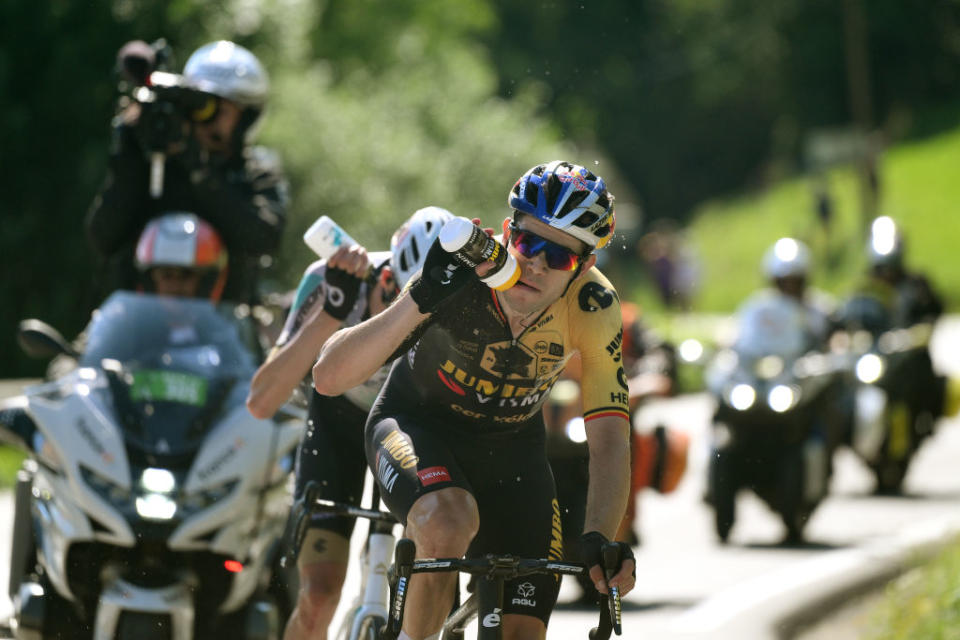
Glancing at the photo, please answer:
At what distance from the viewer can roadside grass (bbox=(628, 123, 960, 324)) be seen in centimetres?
4997

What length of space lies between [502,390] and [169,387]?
7.68 feet

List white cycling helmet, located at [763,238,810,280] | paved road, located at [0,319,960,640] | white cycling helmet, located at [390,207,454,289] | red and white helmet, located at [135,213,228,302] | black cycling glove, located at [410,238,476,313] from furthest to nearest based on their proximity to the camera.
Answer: white cycling helmet, located at [763,238,810,280], paved road, located at [0,319,960,640], red and white helmet, located at [135,213,228,302], white cycling helmet, located at [390,207,454,289], black cycling glove, located at [410,238,476,313]

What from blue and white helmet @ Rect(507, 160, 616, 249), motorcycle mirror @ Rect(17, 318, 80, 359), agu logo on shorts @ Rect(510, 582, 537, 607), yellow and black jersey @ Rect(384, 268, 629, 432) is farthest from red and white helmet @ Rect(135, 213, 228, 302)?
agu logo on shorts @ Rect(510, 582, 537, 607)

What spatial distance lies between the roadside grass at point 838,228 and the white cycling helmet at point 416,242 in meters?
38.3

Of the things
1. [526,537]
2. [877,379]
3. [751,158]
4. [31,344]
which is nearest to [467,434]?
[526,537]

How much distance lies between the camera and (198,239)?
26.2 feet

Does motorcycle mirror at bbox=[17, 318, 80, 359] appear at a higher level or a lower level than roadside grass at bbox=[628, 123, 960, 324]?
lower

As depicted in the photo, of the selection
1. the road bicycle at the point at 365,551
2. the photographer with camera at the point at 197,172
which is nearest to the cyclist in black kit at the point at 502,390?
the road bicycle at the point at 365,551

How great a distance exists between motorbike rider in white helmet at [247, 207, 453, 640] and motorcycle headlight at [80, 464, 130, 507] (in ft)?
2.48

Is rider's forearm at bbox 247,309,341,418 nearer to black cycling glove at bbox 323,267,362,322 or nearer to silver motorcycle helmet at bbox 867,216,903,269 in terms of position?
black cycling glove at bbox 323,267,362,322

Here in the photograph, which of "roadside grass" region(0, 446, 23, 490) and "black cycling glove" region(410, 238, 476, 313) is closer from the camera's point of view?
"black cycling glove" region(410, 238, 476, 313)

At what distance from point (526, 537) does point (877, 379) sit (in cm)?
1080

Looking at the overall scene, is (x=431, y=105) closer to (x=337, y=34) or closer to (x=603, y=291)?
(x=337, y=34)

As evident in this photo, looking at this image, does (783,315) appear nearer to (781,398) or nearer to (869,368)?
(781,398)
